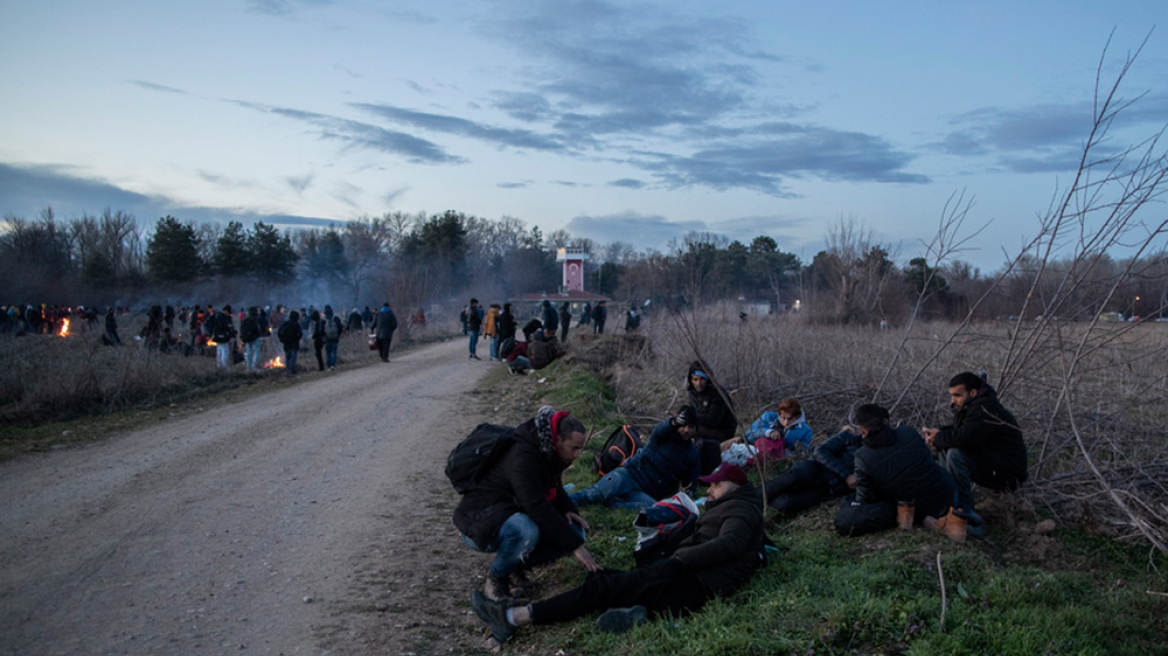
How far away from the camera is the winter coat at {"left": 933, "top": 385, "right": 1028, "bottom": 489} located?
6.75 meters

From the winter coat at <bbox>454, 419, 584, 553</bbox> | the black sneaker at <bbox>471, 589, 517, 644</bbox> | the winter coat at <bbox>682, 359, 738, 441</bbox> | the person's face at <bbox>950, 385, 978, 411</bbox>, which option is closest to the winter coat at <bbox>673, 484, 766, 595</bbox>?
the winter coat at <bbox>454, 419, 584, 553</bbox>

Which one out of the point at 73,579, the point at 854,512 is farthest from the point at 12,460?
the point at 854,512

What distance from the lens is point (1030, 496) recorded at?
23.5 feet

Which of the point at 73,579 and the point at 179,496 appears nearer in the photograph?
the point at 73,579

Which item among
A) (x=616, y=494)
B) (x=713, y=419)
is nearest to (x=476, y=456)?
(x=616, y=494)

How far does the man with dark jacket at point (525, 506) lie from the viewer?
535 cm

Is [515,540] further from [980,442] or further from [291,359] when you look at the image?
[291,359]

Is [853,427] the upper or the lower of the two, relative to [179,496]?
upper

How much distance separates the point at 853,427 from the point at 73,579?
760 centimetres

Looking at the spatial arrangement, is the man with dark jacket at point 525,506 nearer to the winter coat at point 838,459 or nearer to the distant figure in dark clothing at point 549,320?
the winter coat at point 838,459

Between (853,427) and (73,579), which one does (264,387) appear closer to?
(73,579)

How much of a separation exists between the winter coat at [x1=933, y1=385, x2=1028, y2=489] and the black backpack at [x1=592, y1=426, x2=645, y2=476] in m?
3.30

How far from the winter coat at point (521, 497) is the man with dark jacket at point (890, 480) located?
2.62 meters

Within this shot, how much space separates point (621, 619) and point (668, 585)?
42 centimetres
